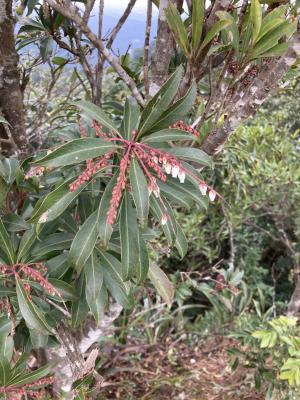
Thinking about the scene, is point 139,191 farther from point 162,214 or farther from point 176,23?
point 176,23

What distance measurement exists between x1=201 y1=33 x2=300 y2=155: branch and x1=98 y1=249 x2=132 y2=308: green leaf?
16.3 inches

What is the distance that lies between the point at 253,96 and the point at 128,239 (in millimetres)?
525

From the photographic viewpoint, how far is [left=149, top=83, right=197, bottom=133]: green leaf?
2.84 ft

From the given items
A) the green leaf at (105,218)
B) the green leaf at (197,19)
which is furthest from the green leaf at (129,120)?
the green leaf at (197,19)

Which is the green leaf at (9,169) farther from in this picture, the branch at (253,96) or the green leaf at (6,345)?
the branch at (253,96)

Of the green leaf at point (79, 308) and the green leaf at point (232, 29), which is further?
the green leaf at point (79, 308)

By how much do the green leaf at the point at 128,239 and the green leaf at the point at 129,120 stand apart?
0.14 m

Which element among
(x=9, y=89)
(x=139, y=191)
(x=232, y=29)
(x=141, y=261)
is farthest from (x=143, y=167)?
(x=9, y=89)

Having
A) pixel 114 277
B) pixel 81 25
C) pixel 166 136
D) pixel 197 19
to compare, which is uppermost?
pixel 81 25

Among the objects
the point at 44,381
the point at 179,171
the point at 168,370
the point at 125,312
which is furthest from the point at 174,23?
the point at 168,370

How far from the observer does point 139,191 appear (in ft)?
2.61

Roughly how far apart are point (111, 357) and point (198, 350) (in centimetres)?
67

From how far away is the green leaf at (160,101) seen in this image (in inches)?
32.8

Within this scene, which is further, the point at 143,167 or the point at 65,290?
the point at 65,290
